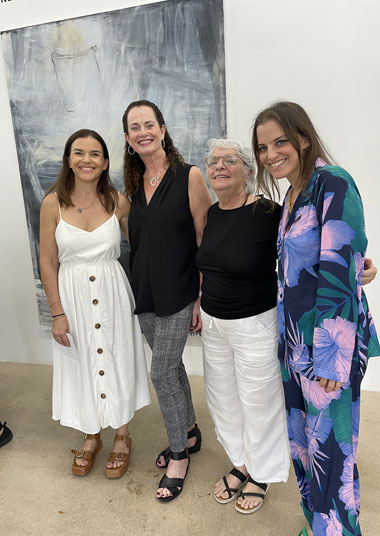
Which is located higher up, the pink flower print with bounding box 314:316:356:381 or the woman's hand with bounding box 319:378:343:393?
the pink flower print with bounding box 314:316:356:381

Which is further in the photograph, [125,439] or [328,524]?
[125,439]

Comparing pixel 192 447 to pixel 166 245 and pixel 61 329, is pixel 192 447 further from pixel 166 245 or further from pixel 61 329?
pixel 166 245

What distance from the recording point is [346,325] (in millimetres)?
1122

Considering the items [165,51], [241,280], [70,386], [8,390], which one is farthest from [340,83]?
[8,390]

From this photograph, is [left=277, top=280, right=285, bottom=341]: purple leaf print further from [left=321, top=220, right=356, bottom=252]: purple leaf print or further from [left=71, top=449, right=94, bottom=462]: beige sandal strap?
[left=71, top=449, right=94, bottom=462]: beige sandal strap

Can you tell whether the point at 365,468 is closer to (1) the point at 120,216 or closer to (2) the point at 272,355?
(2) the point at 272,355

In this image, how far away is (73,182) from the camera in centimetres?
183

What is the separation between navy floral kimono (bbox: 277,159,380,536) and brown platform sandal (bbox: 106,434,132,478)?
0.96 m

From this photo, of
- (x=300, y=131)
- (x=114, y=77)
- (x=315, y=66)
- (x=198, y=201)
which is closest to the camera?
(x=300, y=131)

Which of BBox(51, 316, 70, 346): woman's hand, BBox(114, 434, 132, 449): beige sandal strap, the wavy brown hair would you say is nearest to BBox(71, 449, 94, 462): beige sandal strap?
BBox(114, 434, 132, 449): beige sandal strap

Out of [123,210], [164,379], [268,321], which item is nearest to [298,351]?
[268,321]

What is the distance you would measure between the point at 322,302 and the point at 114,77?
204 cm

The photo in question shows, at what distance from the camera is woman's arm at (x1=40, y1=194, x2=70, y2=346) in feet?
5.85

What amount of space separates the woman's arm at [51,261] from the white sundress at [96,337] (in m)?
0.03
